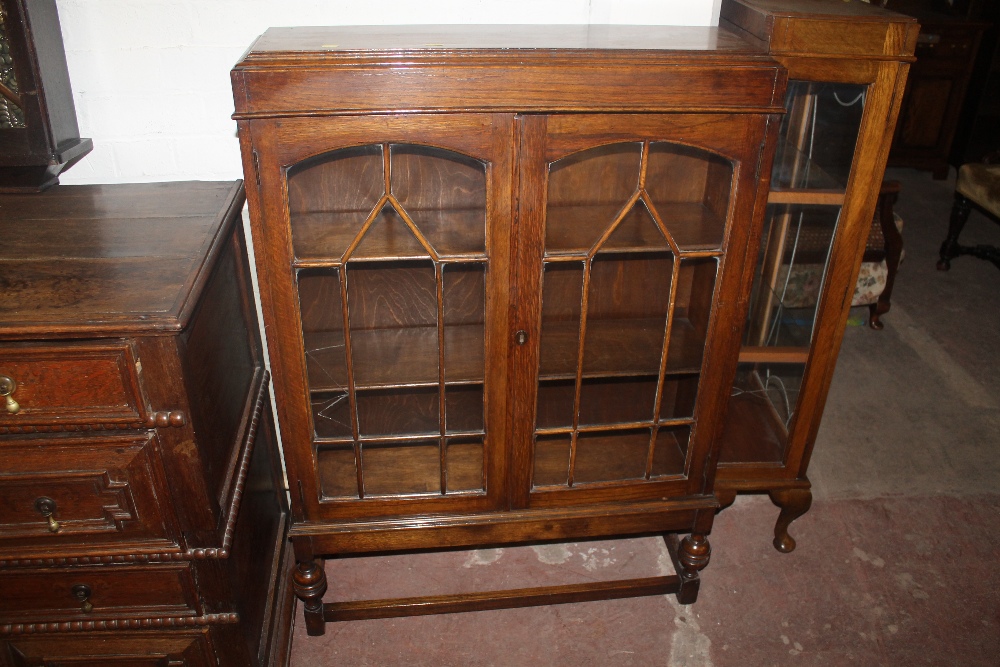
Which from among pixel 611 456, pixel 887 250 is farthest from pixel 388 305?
pixel 887 250

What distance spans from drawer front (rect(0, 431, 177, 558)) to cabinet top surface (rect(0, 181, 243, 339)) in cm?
23

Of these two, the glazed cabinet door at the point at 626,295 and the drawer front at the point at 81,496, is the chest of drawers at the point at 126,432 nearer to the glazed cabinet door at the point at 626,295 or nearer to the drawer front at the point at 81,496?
the drawer front at the point at 81,496

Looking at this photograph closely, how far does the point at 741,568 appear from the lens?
2.14 meters

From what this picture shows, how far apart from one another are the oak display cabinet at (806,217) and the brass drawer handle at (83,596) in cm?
144

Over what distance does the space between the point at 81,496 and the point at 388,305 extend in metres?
0.67

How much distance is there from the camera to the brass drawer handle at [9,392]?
3.97 ft

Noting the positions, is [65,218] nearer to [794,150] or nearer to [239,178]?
[239,178]

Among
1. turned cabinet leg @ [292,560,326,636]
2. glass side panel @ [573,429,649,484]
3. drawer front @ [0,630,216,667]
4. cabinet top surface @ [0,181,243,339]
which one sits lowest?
turned cabinet leg @ [292,560,326,636]

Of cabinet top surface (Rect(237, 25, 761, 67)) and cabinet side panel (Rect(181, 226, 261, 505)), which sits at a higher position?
cabinet top surface (Rect(237, 25, 761, 67))

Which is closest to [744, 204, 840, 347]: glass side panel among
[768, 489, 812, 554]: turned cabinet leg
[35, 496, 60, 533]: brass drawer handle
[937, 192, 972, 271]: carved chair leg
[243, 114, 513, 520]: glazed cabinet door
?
[768, 489, 812, 554]: turned cabinet leg

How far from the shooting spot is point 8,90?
4.90 ft

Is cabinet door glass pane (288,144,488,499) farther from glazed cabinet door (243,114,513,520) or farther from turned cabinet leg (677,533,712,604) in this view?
turned cabinet leg (677,533,712,604)

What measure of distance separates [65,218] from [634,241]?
1.12 metres

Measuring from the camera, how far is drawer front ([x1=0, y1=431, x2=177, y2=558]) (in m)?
1.29
